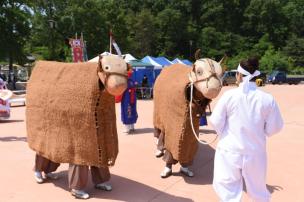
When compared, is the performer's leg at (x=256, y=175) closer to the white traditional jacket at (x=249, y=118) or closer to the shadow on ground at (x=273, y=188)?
the white traditional jacket at (x=249, y=118)

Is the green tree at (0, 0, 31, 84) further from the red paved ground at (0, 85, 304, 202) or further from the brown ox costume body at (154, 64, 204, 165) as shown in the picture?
the brown ox costume body at (154, 64, 204, 165)

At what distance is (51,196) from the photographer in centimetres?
578

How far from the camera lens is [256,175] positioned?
14.5ft

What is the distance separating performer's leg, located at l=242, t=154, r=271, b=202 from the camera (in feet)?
14.4

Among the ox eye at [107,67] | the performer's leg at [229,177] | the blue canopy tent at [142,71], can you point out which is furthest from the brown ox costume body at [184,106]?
the blue canopy tent at [142,71]

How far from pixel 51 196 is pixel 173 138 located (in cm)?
197

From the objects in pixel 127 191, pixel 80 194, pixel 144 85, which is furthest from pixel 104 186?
pixel 144 85

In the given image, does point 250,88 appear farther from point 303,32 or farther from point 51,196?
point 303,32

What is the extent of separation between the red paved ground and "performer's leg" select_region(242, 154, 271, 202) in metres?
1.34

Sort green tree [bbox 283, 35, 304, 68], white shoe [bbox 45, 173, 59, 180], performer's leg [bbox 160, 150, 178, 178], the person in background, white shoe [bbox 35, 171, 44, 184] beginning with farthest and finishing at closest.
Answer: green tree [bbox 283, 35, 304, 68]
the person in background
performer's leg [bbox 160, 150, 178, 178]
white shoe [bbox 45, 173, 59, 180]
white shoe [bbox 35, 171, 44, 184]

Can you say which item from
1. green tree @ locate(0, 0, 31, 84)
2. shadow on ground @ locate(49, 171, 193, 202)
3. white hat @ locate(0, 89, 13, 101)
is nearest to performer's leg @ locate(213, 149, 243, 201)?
shadow on ground @ locate(49, 171, 193, 202)

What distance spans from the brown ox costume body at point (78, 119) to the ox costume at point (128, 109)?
4.87 meters

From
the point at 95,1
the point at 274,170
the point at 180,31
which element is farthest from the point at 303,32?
the point at 274,170

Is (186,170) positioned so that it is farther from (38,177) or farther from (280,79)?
(280,79)
